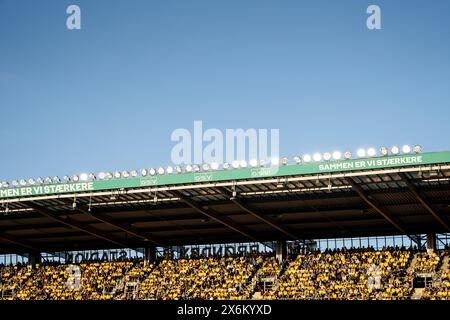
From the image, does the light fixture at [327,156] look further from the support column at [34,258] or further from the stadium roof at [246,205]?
the support column at [34,258]

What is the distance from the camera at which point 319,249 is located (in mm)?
58719

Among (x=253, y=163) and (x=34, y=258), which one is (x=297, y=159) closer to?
(x=253, y=163)

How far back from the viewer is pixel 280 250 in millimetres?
59844

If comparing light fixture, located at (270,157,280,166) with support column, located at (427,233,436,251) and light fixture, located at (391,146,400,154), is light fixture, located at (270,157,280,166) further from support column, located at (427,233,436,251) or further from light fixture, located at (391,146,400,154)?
support column, located at (427,233,436,251)

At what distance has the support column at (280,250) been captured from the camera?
195 feet

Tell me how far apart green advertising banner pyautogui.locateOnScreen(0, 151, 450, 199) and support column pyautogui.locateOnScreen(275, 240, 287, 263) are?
48.0ft

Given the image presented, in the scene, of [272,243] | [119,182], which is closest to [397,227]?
[272,243]

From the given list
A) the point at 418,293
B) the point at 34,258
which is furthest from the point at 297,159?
the point at 34,258

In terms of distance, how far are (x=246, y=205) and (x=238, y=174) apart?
465 cm

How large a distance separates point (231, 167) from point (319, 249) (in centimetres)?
1502

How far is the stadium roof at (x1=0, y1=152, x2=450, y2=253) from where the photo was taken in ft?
149

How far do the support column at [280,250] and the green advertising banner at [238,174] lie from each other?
48.0 feet

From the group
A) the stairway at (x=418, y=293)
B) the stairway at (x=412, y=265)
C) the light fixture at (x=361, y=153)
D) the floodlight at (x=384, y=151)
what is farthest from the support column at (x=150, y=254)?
the floodlight at (x=384, y=151)
